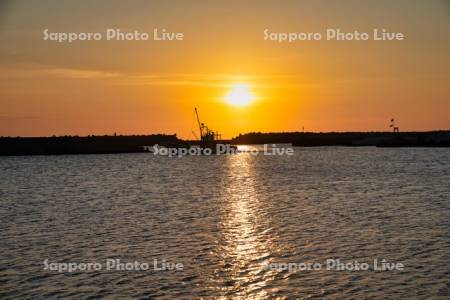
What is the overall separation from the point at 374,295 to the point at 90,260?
16.4m

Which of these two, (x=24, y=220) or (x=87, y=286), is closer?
(x=87, y=286)

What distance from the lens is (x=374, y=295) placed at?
24219mm

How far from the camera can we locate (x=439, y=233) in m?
37.8

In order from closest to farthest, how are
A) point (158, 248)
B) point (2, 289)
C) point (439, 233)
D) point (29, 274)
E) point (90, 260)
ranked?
1. point (2, 289)
2. point (29, 274)
3. point (90, 260)
4. point (158, 248)
5. point (439, 233)

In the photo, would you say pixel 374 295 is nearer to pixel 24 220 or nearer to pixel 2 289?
pixel 2 289

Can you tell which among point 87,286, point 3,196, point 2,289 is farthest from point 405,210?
point 3,196

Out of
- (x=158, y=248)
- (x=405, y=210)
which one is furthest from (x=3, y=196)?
(x=405, y=210)

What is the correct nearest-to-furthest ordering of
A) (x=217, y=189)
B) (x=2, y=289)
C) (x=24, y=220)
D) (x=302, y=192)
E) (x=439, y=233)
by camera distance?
(x=2, y=289)
(x=439, y=233)
(x=24, y=220)
(x=302, y=192)
(x=217, y=189)

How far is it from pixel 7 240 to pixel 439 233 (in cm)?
3024

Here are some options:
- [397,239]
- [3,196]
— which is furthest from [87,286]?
[3,196]

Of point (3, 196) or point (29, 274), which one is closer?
point (29, 274)

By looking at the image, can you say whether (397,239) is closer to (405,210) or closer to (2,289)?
(405,210)

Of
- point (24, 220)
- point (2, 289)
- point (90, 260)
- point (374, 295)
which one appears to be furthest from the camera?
point (24, 220)

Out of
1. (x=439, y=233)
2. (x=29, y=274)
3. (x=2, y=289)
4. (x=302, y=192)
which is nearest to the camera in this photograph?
(x=2, y=289)
